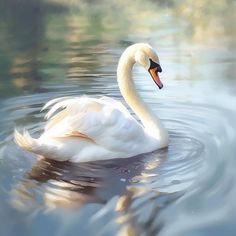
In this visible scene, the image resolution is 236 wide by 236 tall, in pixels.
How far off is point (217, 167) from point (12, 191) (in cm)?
134

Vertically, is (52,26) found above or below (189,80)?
above

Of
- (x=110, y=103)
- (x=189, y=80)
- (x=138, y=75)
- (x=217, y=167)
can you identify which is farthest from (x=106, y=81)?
(x=217, y=167)

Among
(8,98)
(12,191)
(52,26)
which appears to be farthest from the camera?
(52,26)

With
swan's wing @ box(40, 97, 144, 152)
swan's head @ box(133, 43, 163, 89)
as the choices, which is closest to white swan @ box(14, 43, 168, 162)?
swan's wing @ box(40, 97, 144, 152)

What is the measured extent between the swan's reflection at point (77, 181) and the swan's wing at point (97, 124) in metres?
0.14

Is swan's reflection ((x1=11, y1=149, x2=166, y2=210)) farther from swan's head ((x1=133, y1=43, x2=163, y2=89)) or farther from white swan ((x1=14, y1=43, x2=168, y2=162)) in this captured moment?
swan's head ((x1=133, y1=43, x2=163, y2=89))

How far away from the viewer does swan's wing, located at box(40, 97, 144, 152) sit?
4207 millimetres

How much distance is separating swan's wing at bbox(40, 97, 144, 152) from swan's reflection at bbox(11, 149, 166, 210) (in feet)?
0.47

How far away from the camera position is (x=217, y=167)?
416 cm

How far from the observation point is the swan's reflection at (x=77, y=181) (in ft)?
12.0

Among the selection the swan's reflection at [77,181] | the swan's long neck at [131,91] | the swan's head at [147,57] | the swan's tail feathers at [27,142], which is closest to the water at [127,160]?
the swan's reflection at [77,181]

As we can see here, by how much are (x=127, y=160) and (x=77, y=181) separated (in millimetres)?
504

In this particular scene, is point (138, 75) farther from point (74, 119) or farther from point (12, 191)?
point (12, 191)

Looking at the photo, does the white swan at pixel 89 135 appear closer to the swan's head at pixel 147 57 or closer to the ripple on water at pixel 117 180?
the ripple on water at pixel 117 180
